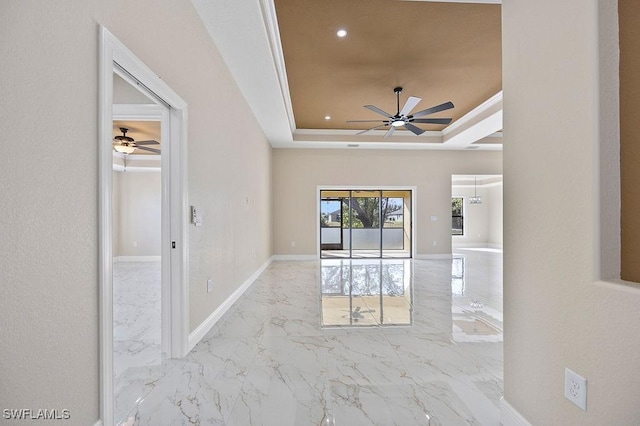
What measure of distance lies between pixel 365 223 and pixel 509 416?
739 centimetres

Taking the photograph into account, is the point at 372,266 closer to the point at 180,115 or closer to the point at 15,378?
the point at 180,115

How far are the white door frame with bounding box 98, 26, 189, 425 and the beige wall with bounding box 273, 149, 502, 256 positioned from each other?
18.2 ft

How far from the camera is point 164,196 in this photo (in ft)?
8.05

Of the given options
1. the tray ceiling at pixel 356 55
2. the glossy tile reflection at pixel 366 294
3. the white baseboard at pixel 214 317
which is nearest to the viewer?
the white baseboard at pixel 214 317

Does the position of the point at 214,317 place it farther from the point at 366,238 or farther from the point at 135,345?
the point at 366,238

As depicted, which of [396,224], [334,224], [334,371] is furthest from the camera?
[396,224]

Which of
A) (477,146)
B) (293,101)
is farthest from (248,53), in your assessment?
(477,146)

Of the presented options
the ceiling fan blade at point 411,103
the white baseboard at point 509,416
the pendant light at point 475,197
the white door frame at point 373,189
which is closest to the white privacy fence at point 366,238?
the white door frame at point 373,189

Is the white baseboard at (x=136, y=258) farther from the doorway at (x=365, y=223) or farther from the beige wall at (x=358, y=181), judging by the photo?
the doorway at (x=365, y=223)

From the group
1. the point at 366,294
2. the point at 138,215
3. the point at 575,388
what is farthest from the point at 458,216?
the point at 575,388

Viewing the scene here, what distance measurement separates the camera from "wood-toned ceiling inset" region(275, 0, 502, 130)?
3180 millimetres

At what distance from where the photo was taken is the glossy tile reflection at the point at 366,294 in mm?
3377

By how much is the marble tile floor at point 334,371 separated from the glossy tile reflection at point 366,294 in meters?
0.08

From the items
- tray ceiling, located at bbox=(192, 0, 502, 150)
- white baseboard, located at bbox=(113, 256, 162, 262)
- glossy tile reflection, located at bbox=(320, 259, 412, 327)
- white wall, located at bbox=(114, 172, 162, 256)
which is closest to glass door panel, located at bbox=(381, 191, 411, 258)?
glossy tile reflection, located at bbox=(320, 259, 412, 327)
